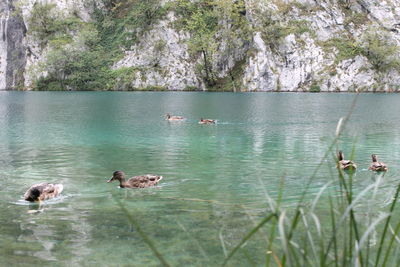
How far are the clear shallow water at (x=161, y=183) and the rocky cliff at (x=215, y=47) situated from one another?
80238 millimetres

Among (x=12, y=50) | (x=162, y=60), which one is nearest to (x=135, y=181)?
(x=162, y=60)

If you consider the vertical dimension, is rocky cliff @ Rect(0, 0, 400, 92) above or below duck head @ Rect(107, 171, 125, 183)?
above

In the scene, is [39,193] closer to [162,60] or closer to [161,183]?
[161,183]

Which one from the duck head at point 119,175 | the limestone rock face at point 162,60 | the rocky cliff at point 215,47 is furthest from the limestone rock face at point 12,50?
the duck head at point 119,175

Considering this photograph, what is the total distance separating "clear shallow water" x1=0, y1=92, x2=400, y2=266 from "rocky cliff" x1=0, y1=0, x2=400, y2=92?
8024 cm

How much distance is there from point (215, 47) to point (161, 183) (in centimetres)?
10265

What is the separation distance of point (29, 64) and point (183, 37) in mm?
44290

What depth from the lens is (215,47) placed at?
116 meters

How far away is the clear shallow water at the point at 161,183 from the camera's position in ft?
32.3

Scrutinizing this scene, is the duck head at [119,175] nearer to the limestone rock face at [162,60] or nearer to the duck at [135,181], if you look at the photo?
the duck at [135,181]

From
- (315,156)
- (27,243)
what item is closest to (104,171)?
(27,243)

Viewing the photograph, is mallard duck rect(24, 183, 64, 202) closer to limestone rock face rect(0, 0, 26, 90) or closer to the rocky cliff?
the rocky cliff

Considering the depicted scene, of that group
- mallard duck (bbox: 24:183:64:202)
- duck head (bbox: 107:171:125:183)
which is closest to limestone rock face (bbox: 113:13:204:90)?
duck head (bbox: 107:171:125:183)

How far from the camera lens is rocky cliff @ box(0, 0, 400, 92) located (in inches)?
4520
